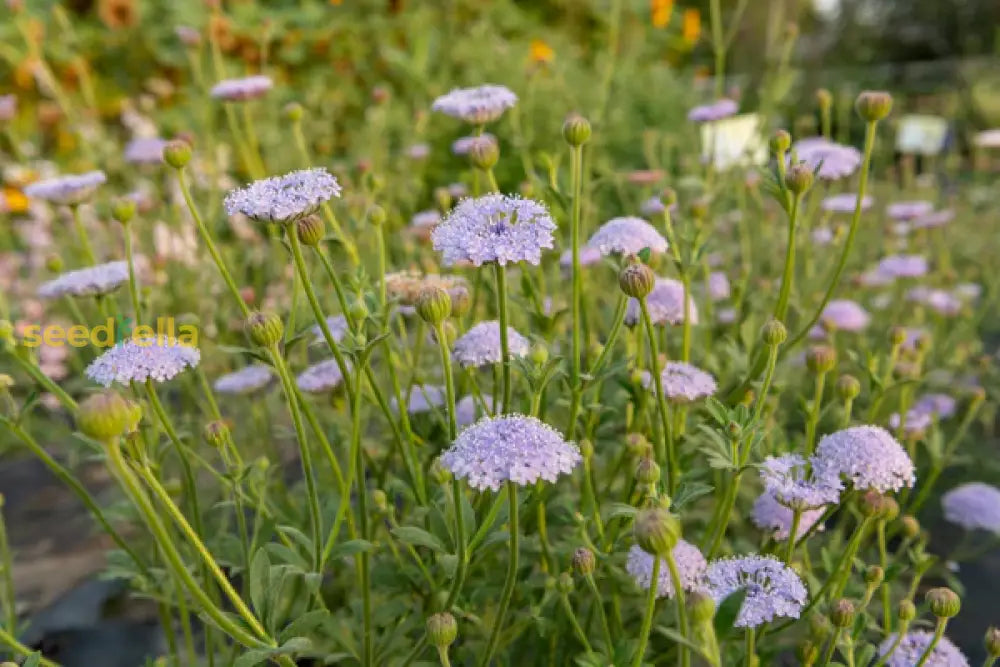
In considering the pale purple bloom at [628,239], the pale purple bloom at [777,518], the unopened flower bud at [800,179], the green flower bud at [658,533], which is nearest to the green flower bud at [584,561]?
the green flower bud at [658,533]

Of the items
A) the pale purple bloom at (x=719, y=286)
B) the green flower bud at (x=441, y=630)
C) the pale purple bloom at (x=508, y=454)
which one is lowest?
the pale purple bloom at (x=719, y=286)

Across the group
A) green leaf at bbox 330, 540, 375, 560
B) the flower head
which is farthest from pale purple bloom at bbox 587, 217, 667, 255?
the flower head

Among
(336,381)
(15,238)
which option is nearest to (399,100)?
(15,238)

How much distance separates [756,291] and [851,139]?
457 centimetres

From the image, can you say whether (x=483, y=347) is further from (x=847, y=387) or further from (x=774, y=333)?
(x=847, y=387)

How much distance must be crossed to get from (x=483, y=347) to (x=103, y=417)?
529 mm

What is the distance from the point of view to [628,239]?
4.01 ft

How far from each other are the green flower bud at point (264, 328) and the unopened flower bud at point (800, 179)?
2.24 feet

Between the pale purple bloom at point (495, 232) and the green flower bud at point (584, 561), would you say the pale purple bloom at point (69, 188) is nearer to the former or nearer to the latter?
the pale purple bloom at point (495, 232)

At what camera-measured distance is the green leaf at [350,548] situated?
99 centimetres

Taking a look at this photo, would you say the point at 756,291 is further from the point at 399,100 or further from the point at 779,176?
the point at 399,100

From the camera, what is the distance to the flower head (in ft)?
4.80

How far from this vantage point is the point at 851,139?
599 centimetres

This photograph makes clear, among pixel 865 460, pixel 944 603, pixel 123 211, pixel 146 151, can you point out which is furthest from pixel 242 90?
pixel 944 603
